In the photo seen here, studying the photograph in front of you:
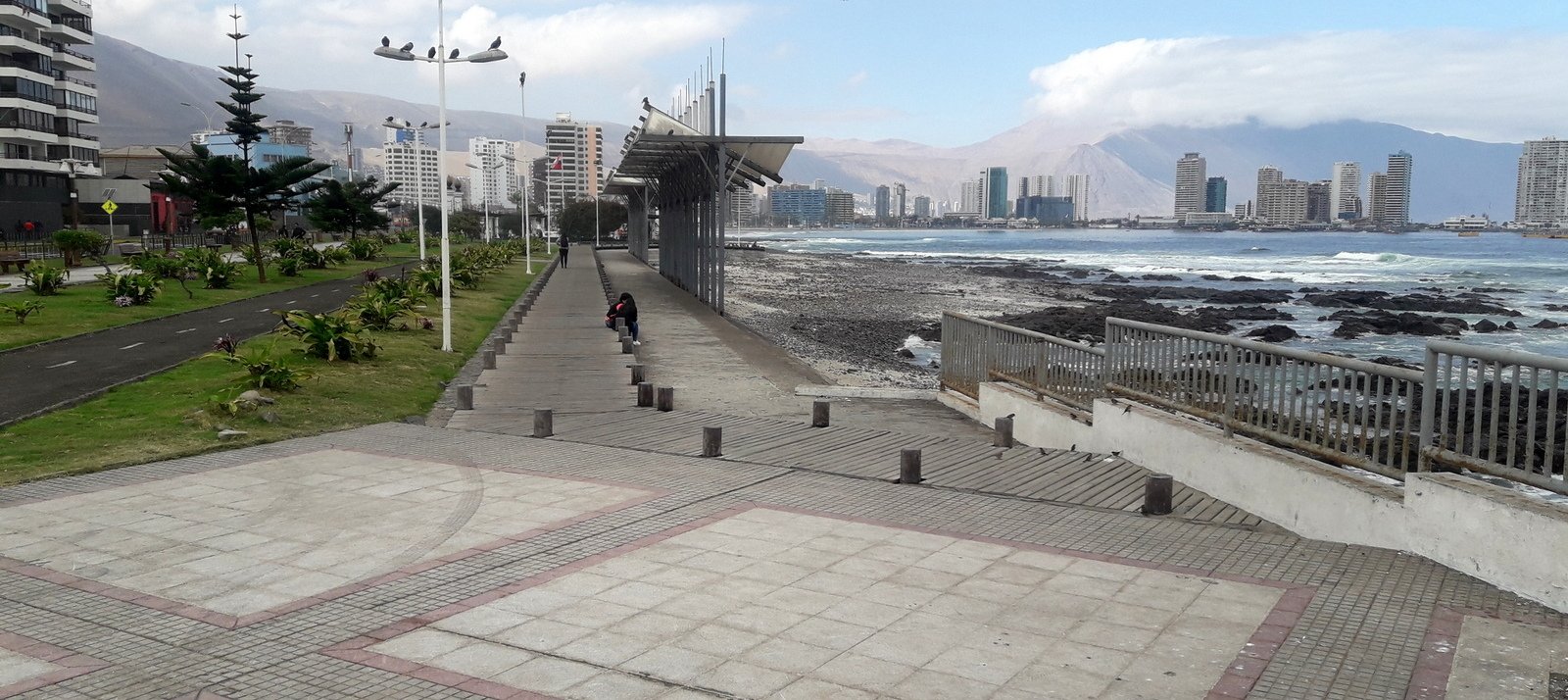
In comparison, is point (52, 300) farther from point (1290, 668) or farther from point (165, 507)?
point (1290, 668)

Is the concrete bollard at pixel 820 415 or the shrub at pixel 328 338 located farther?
the shrub at pixel 328 338

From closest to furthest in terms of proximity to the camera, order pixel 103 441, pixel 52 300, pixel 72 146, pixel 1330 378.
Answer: pixel 1330 378
pixel 103 441
pixel 52 300
pixel 72 146

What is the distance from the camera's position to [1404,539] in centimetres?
650

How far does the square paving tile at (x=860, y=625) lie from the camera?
4.80m

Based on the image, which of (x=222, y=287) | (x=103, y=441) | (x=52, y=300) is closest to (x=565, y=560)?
(x=103, y=441)

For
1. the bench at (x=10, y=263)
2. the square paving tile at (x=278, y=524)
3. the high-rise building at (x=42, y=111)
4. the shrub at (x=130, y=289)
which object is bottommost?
the square paving tile at (x=278, y=524)

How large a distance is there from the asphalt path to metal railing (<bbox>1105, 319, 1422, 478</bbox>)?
429 inches

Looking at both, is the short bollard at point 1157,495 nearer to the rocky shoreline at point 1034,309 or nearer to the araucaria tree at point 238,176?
the rocky shoreline at point 1034,309

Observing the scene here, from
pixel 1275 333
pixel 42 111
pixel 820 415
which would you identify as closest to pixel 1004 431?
pixel 820 415

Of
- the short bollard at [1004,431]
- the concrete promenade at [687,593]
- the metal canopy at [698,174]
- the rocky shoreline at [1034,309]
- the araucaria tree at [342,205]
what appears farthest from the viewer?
the araucaria tree at [342,205]

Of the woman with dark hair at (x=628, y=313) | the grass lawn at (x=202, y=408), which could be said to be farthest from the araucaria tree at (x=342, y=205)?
the grass lawn at (x=202, y=408)

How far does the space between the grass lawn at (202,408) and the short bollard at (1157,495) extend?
771 centimetres

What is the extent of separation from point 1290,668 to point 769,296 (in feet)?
148

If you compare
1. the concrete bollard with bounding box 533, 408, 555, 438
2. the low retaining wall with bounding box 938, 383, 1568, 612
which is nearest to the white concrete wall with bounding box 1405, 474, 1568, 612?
the low retaining wall with bounding box 938, 383, 1568, 612
